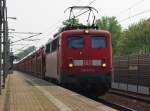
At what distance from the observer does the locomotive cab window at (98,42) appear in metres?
24.8

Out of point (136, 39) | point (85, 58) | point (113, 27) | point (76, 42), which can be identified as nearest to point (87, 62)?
point (85, 58)

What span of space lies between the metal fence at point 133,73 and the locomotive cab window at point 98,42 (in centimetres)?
426

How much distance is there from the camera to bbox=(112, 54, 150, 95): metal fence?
29.9 meters

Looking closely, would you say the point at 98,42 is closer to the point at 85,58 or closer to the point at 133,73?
the point at 85,58

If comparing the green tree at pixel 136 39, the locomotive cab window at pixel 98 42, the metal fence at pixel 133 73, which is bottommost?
the metal fence at pixel 133 73

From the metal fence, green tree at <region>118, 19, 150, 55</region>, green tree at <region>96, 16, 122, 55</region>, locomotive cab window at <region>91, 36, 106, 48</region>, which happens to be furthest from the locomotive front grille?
green tree at <region>96, 16, 122, 55</region>

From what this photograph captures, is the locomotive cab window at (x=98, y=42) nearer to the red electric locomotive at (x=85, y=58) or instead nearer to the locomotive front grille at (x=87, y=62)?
the red electric locomotive at (x=85, y=58)

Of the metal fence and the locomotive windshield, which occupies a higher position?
the locomotive windshield

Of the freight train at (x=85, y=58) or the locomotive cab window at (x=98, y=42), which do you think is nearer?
the freight train at (x=85, y=58)

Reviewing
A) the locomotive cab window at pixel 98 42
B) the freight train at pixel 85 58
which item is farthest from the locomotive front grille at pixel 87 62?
the locomotive cab window at pixel 98 42

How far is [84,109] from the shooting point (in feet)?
47.9

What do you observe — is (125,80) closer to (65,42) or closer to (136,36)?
(65,42)

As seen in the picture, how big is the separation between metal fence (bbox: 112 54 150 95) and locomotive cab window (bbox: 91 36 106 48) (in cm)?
426

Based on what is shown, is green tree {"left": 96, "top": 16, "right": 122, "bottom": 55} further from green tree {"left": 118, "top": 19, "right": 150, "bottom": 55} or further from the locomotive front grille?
the locomotive front grille
